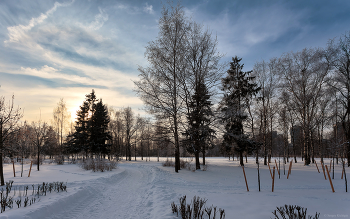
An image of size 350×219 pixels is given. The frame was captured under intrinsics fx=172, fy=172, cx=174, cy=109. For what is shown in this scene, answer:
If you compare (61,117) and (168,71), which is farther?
(61,117)

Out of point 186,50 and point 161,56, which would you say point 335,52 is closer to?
point 186,50

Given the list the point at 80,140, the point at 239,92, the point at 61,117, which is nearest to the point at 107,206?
the point at 239,92

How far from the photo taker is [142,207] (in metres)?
5.73

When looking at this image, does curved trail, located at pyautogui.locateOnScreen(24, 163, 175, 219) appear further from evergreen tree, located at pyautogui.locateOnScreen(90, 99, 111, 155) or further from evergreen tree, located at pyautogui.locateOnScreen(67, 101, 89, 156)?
evergreen tree, located at pyautogui.locateOnScreen(67, 101, 89, 156)

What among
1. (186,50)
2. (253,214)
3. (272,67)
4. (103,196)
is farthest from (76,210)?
(272,67)

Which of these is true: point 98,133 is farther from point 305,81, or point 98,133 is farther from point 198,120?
point 305,81

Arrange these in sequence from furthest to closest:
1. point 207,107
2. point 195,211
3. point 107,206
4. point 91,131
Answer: point 91,131 → point 207,107 → point 107,206 → point 195,211

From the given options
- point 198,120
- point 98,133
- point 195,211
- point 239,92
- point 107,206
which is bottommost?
point 107,206

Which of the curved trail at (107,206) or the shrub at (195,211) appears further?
the curved trail at (107,206)

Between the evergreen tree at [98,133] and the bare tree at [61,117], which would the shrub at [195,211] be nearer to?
the evergreen tree at [98,133]

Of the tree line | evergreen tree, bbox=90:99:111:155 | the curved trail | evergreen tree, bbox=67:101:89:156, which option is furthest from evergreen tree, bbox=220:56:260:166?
evergreen tree, bbox=67:101:89:156

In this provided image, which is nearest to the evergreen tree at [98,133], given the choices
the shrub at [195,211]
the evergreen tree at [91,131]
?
the evergreen tree at [91,131]

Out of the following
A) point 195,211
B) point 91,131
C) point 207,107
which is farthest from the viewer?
point 91,131

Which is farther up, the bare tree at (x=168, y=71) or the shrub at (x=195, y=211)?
the bare tree at (x=168, y=71)
